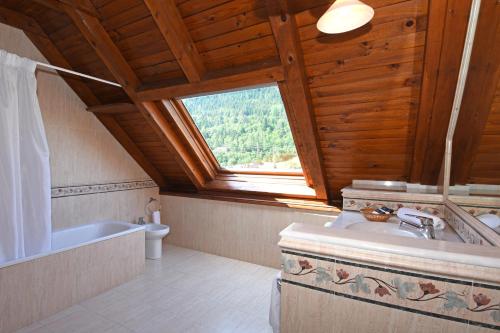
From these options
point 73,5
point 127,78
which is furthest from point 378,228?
point 73,5

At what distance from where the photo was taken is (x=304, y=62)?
70.9 inches

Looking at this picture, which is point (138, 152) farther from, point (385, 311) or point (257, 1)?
point (385, 311)

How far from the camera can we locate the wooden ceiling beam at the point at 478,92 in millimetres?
1234

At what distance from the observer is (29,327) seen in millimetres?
1944

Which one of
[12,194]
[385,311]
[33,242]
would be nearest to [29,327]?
[33,242]

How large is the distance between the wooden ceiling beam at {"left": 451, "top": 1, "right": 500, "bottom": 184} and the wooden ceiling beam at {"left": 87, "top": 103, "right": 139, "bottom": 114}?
272 cm

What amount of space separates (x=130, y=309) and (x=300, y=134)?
209 centimetres

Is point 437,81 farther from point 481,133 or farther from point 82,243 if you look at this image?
point 82,243

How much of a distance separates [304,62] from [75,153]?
2.73 meters

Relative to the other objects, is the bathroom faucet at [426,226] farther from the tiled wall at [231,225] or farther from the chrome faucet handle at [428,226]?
the tiled wall at [231,225]

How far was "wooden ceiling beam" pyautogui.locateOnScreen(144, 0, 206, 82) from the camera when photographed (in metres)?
1.79

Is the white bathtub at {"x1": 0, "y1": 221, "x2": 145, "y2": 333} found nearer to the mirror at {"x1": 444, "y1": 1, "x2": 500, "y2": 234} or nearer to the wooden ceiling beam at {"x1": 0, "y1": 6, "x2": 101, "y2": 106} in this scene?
the wooden ceiling beam at {"x1": 0, "y1": 6, "x2": 101, "y2": 106}

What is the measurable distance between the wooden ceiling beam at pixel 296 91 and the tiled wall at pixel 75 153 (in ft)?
8.07

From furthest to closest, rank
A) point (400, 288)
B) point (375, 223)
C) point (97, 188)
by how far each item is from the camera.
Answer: point (97, 188)
point (375, 223)
point (400, 288)
